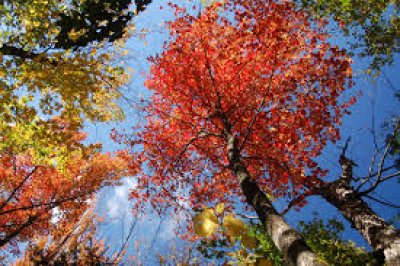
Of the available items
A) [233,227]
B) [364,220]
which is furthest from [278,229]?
[364,220]

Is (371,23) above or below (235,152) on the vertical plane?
above

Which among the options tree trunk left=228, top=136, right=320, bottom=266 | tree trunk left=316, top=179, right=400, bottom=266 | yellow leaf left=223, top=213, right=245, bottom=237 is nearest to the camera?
yellow leaf left=223, top=213, right=245, bottom=237

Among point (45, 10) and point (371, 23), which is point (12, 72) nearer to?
point (45, 10)

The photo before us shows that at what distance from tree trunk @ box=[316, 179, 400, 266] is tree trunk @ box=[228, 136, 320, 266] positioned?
240 centimetres

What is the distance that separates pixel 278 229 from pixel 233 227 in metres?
2.27

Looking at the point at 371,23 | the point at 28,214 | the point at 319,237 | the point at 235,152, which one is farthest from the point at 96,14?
Result: the point at 28,214

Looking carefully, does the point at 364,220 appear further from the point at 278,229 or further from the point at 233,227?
the point at 233,227

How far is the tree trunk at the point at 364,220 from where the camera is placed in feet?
17.0

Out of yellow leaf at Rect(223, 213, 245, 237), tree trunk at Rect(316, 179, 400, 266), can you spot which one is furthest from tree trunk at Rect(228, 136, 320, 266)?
tree trunk at Rect(316, 179, 400, 266)

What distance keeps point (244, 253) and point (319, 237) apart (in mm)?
5024

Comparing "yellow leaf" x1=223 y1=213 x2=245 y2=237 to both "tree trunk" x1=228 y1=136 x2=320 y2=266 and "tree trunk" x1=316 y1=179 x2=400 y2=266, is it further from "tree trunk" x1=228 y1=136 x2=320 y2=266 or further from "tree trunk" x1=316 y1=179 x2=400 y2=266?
"tree trunk" x1=316 y1=179 x2=400 y2=266

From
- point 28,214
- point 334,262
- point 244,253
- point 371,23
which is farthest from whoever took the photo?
point 28,214

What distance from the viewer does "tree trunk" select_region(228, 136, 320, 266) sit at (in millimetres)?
3032

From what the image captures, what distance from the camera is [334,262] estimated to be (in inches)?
215
